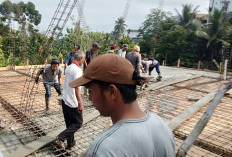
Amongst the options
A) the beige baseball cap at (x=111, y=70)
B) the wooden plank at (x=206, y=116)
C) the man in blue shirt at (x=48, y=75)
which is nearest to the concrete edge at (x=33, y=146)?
the man in blue shirt at (x=48, y=75)

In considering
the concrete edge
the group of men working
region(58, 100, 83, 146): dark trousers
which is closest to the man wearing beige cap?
the group of men working

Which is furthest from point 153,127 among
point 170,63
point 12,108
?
point 170,63

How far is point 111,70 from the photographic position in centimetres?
98

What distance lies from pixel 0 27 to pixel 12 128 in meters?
20.6

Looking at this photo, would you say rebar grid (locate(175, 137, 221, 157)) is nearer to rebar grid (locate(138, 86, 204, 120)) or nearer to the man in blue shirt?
rebar grid (locate(138, 86, 204, 120))

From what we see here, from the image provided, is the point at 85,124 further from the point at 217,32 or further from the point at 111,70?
the point at 217,32

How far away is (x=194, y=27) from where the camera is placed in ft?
82.6

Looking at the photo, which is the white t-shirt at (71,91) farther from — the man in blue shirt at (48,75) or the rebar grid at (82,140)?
the man in blue shirt at (48,75)

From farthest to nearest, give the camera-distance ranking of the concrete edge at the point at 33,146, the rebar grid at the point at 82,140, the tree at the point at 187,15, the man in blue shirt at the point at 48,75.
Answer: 1. the tree at the point at 187,15
2. the man in blue shirt at the point at 48,75
3. the rebar grid at the point at 82,140
4. the concrete edge at the point at 33,146

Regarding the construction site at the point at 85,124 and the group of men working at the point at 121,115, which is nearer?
the group of men working at the point at 121,115

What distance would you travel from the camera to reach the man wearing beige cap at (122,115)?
0.86 m

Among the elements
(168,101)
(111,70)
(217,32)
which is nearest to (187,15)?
(217,32)

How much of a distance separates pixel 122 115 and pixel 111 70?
0.23 m

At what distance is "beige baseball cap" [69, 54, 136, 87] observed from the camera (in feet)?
3.22
